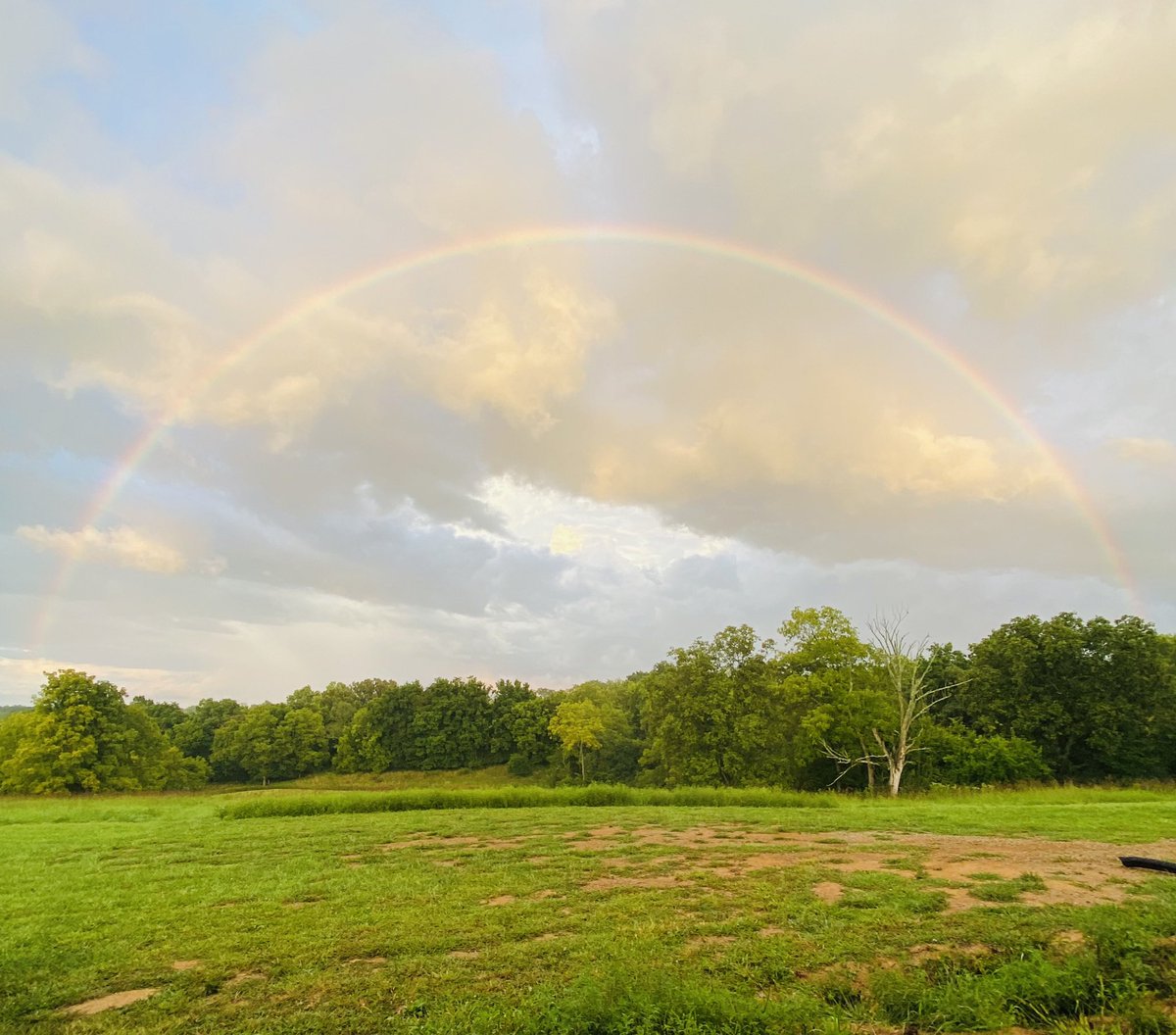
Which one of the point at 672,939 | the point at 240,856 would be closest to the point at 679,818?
the point at 240,856

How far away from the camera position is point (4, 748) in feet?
181

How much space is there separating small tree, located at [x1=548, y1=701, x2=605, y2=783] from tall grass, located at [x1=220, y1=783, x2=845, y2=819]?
4382 cm

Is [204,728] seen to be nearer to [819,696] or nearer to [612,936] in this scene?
[819,696]

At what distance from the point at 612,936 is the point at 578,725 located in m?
67.9

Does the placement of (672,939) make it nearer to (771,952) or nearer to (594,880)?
(771,952)

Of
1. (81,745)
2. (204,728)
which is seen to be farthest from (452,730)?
(81,745)

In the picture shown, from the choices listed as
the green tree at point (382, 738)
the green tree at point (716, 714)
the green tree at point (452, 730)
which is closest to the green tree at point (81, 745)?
the green tree at point (382, 738)

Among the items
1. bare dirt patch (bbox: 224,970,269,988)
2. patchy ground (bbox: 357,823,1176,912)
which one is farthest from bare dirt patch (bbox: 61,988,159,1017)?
patchy ground (bbox: 357,823,1176,912)

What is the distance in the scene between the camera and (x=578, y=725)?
237 feet

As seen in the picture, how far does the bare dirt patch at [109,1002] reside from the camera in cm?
583

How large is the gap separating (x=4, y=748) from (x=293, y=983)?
70.7 m

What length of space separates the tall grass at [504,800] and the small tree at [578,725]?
1725 inches

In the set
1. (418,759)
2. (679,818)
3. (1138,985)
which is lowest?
(418,759)

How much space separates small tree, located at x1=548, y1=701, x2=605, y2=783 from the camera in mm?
71500
